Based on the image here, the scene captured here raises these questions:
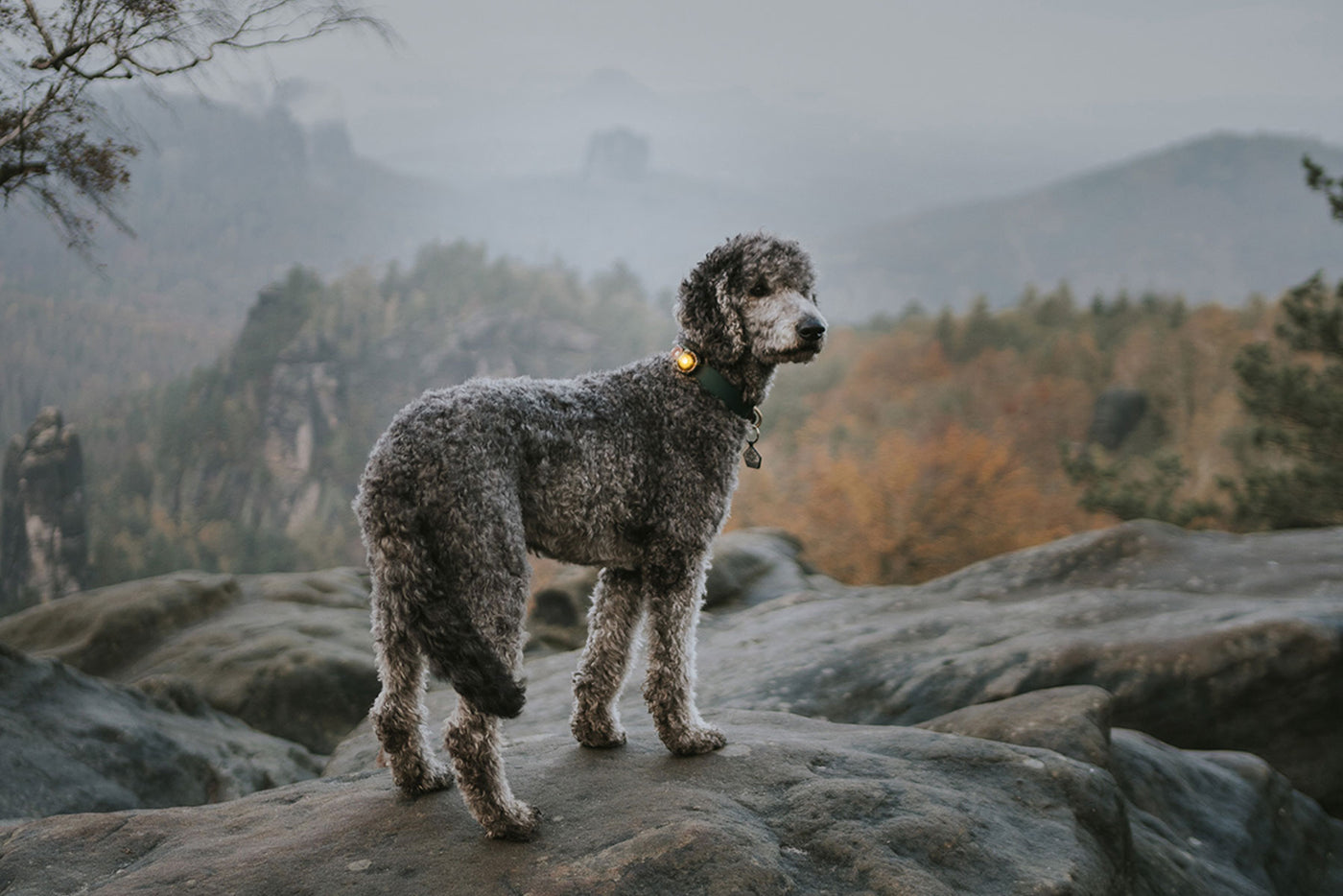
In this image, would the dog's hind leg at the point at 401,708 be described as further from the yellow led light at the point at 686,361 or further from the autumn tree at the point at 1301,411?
the autumn tree at the point at 1301,411

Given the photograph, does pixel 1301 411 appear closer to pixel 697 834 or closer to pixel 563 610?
pixel 563 610

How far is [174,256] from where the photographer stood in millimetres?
59969

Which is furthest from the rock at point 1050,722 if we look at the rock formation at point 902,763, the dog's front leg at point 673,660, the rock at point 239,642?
the rock at point 239,642

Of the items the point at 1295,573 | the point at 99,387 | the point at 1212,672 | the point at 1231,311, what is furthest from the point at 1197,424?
the point at 99,387

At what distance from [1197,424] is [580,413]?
124ft

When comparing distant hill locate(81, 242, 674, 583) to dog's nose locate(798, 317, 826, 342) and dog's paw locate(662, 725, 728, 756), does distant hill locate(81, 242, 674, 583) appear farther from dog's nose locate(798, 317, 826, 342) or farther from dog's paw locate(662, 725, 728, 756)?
dog's nose locate(798, 317, 826, 342)

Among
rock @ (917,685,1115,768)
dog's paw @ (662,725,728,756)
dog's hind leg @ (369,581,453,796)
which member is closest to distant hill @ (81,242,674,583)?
rock @ (917,685,1115,768)

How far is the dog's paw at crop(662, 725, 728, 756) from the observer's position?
177 inches

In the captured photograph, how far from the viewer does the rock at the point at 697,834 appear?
3510 mm

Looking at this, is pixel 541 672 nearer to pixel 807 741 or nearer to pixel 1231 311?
pixel 807 741

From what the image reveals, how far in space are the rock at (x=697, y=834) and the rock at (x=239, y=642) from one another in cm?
657

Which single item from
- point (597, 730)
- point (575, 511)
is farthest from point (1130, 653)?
point (575, 511)

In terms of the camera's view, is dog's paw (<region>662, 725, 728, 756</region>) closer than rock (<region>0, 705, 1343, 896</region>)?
No

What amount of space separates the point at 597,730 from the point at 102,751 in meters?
4.85
